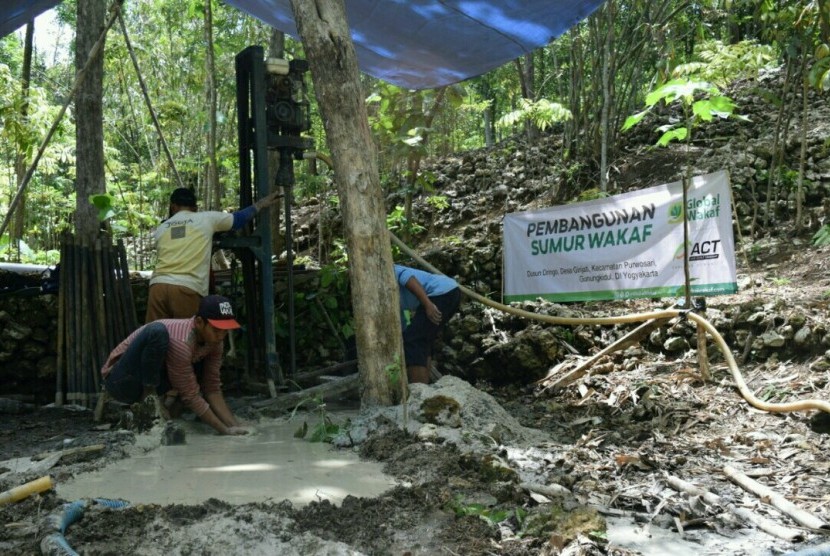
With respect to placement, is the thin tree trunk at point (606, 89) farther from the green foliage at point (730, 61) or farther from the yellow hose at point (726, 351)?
the yellow hose at point (726, 351)

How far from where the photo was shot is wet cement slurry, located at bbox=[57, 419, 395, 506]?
10.6ft

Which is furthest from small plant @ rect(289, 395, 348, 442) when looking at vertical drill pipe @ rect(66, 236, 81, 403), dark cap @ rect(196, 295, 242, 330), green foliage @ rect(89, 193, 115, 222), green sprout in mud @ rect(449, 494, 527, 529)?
green foliage @ rect(89, 193, 115, 222)

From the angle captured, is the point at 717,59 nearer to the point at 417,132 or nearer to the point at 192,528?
the point at 417,132

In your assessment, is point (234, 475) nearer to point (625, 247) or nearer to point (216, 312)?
point (216, 312)

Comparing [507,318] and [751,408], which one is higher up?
[507,318]

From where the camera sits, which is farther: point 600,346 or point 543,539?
point 600,346

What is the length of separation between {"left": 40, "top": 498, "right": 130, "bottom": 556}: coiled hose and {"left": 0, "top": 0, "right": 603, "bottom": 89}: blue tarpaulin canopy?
14.7 feet

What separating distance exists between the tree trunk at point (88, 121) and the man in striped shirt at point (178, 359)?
2.20 m

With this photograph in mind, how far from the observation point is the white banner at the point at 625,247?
18.7 feet

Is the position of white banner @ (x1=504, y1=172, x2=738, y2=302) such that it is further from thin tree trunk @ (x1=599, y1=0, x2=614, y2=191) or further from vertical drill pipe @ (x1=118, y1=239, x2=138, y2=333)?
vertical drill pipe @ (x1=118, y1=239, x2=138, y2=333)

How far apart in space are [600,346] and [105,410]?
169 inches

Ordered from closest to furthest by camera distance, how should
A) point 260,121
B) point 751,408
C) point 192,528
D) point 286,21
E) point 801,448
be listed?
1. point 192,528
2. point 801,448
3. point 751,408
4. point 260,121
5. point 286,21

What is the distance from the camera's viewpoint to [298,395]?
17.2ft

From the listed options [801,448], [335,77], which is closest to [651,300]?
[801,448]
